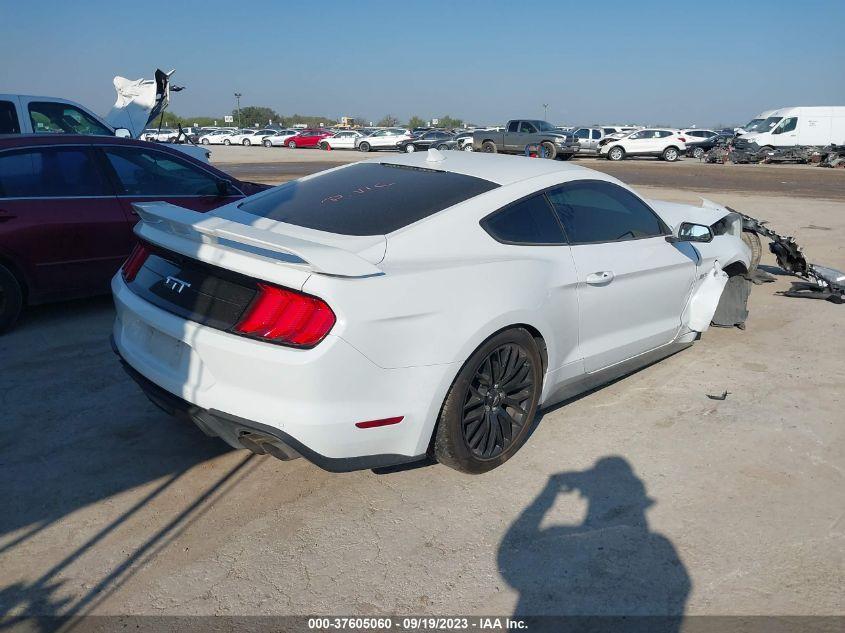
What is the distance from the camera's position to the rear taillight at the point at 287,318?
9.18ft

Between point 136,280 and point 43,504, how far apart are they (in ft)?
3.76

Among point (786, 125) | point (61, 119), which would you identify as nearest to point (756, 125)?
point (786, 125)

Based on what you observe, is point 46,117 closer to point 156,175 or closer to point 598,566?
point 156,175

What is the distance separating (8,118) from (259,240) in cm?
836

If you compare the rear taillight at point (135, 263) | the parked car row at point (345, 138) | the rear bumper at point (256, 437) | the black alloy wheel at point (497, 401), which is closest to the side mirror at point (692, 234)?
the black alloy wheel at point (497, 401)

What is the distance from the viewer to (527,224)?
375 centimetres

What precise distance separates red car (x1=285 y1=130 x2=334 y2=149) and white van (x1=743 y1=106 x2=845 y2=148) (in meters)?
28.4

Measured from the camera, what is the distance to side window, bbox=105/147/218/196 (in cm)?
606

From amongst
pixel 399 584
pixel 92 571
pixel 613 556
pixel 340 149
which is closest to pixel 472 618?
pixel 399 584

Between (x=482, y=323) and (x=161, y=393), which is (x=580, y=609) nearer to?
(x=482, y=323)

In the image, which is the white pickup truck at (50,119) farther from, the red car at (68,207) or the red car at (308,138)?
the red car at (308,138)

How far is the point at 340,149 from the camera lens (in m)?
48.2

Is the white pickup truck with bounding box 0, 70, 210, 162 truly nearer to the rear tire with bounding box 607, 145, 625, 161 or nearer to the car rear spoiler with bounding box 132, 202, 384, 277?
the car rear spoiler with bounding box 132, 202, 384, 277

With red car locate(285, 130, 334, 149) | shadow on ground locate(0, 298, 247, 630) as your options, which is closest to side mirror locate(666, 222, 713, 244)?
shadow on ground locate(0, 298, 247, 630)
